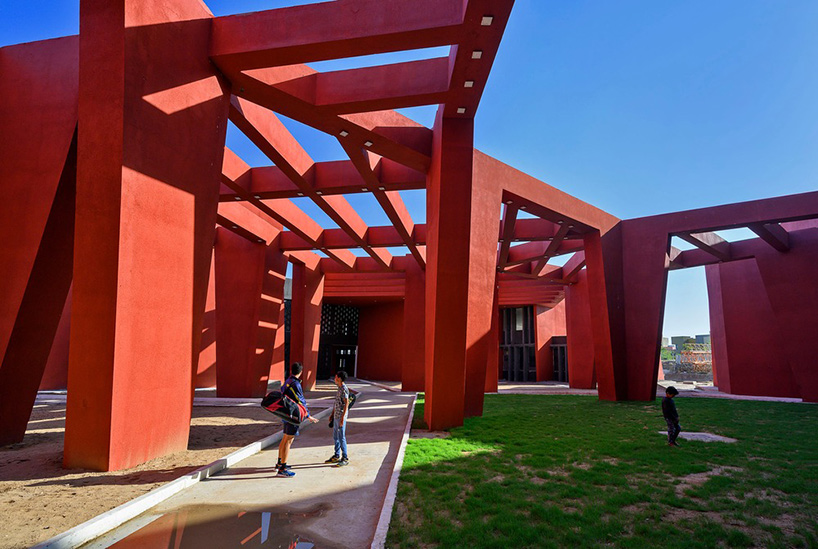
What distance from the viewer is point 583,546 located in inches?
154

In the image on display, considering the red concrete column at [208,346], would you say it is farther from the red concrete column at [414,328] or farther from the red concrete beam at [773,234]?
the red concrete beam at [773,234]

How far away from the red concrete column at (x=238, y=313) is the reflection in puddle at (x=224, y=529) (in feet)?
43.7

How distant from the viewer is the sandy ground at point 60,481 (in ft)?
14.1

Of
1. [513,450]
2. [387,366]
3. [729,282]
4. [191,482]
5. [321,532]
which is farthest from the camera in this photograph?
[387,366]

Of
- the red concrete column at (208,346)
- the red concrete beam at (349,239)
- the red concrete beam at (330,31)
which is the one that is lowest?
the red concrete column at (208,346)

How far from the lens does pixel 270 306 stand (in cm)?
1909

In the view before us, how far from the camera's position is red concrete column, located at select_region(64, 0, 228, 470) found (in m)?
6.38

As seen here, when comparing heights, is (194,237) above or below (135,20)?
below

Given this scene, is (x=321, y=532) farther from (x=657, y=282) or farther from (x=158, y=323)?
(x=657, y=282)

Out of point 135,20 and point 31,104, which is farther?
point 31,104

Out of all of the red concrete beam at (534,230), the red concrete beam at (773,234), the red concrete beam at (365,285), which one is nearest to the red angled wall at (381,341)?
the red concrete beam at (365,285)

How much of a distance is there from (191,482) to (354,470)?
2255 mm

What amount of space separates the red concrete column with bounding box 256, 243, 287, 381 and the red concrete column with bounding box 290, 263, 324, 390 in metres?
3.80

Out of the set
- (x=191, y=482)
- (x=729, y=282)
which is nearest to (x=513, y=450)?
(x=191, y=482)
